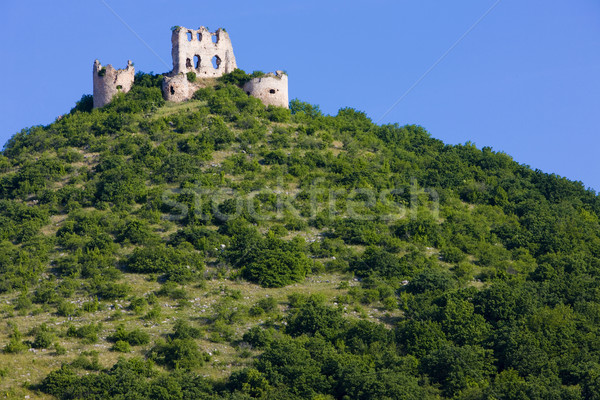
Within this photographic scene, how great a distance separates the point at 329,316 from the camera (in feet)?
148

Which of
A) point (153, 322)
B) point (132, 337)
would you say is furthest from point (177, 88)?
point (132, 337)

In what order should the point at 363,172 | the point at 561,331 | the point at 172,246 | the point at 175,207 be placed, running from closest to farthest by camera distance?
the point at 561,331 < the point at 172,246 < the point at 175,207 < the point at 363,172

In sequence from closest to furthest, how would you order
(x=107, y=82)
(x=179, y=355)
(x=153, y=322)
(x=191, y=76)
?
1. (x=179, y=355)
2. (x=153, y=322)
3. (x=107, y=82)
4. (x=191, y=76)

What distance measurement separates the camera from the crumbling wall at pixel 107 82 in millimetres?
68625

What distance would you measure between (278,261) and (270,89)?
72.0ft

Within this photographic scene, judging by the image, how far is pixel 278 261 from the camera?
163ft

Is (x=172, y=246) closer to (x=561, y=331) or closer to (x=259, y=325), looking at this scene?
(x=259, y=325)

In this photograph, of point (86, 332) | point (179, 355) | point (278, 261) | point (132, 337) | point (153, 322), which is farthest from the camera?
point (278, 261)

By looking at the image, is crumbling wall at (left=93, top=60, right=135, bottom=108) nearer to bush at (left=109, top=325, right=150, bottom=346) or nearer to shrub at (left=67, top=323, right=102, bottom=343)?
shrub at (left=67, top=323, right=102, bottom=343)

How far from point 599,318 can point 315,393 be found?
14257 mm

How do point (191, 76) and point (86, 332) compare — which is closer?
point (86, 332)

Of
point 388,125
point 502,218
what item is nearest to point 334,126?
point 388,125

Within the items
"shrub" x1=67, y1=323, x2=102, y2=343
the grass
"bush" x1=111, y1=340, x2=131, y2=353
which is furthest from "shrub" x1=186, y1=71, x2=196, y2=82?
"bush" x1=111, y1=340, x2=131, y2=353

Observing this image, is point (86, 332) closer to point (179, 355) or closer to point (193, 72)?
point (179, 355)
